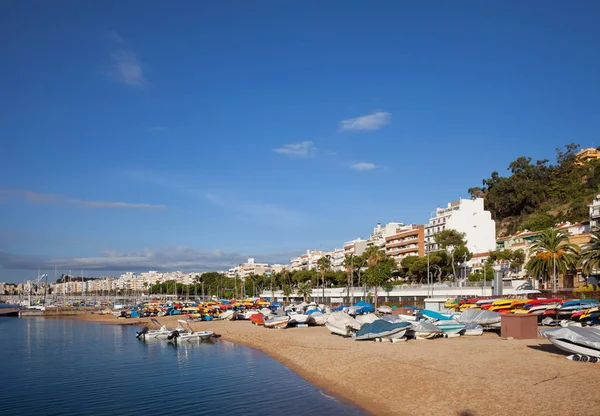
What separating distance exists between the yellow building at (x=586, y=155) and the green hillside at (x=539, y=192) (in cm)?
121

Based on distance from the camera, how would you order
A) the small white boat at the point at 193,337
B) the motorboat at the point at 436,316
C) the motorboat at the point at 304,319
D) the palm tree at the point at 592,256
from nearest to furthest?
the motorboat at the point at 436,316 < the small white boat at the point at 193,337 < the palm tree at the point at 592,256 < the motorboat at the point at 304,319

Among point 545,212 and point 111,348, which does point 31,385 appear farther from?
point 545,212

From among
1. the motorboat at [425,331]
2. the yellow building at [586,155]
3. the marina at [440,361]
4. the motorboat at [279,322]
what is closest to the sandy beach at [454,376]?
the marina at [440,361]

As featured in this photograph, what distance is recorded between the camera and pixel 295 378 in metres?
29.7

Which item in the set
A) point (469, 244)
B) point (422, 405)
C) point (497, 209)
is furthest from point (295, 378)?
point (497, 209)

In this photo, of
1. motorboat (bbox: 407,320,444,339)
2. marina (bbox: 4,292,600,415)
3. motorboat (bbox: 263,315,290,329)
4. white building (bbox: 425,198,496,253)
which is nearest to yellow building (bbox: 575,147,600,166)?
white building (bbox: 425,198,496,253)

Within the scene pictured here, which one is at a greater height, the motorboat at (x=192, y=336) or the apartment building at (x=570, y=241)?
the apartment building at (x=570, y=241)

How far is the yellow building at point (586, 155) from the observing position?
12200 centimetres

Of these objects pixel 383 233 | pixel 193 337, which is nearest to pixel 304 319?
pixel 193 337

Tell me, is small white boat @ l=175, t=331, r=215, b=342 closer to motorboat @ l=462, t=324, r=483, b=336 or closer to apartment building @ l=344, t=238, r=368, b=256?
motorboat @ l=462, t=324, r=483, b=336

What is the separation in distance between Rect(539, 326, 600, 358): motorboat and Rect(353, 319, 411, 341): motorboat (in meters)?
12.3

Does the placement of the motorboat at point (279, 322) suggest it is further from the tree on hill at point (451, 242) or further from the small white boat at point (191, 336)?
the tree on hill at point (451, 242)

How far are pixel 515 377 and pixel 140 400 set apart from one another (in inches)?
682

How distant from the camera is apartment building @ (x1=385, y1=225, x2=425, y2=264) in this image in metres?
125
